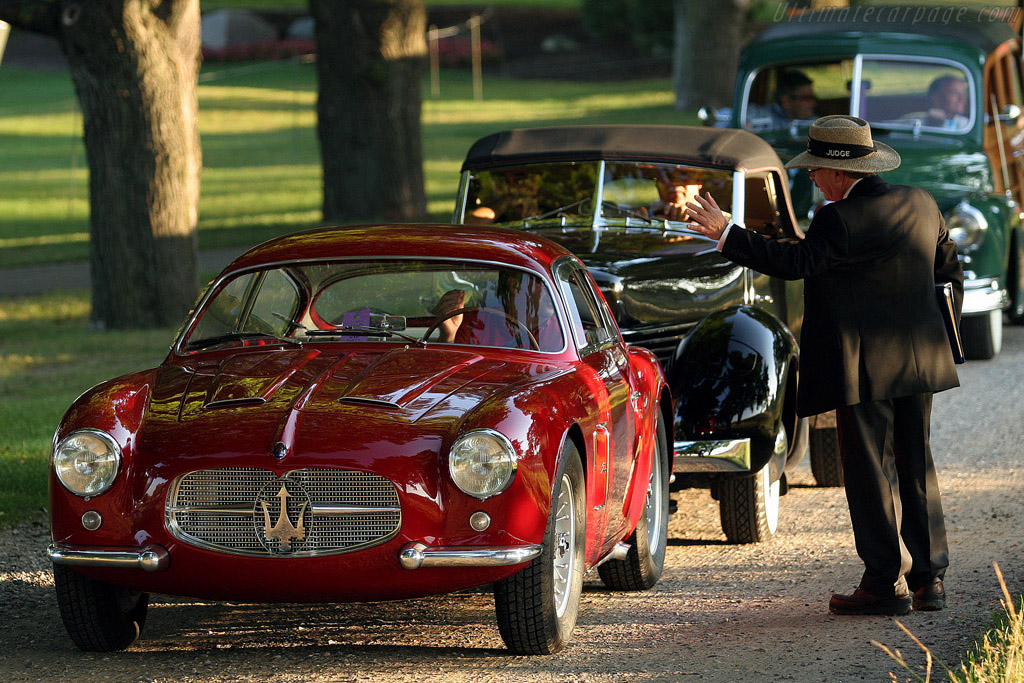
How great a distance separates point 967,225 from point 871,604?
7.67 metres

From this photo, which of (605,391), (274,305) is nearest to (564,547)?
(605,391)

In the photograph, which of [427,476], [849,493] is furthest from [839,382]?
[427,476]

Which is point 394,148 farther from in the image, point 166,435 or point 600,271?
point 166,435

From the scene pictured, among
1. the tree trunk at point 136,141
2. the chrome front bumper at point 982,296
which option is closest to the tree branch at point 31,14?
the tree trunk at point 136,141

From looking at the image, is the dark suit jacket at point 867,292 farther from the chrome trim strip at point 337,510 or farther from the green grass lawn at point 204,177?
the green grass lawn at point 204,177

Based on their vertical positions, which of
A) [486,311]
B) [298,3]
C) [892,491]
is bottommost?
[892,491]

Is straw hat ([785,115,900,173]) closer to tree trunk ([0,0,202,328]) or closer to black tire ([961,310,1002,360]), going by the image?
black tire ([961,310,1002,360])

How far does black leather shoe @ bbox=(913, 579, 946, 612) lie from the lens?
614cm

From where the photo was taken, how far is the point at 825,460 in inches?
355

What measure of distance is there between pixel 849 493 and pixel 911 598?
51 cm

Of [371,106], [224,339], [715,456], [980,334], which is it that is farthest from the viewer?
[371,106]

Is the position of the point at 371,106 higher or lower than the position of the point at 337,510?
higher

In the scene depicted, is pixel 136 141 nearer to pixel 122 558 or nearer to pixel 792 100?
pixel 792 100

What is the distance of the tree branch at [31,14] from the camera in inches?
507
